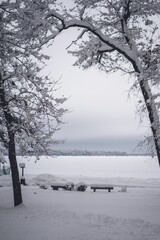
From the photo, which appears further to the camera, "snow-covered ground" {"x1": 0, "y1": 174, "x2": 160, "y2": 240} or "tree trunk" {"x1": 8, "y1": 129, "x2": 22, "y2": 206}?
"tree trunk" {"x1": 8, "y1": 129, "x2": 22, "y2": 206}

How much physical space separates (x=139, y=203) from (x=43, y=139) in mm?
6019

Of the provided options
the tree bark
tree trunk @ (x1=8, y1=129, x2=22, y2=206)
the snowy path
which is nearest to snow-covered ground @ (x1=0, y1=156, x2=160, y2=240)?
the snowy path

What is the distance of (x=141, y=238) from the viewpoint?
8.41 metres

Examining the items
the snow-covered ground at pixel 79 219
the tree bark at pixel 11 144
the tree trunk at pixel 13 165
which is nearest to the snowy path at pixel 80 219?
the snow-covered ground at pixel 79 219

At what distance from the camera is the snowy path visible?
8703mm

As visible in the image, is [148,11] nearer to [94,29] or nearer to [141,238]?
[94,29]

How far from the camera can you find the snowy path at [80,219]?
28.6ft

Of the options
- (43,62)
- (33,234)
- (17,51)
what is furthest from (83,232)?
(17,51)

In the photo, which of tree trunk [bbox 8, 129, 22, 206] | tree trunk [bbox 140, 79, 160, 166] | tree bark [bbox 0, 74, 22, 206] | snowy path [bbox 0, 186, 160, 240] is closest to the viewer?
snowy path [bbox 0, 186, 160, 240]

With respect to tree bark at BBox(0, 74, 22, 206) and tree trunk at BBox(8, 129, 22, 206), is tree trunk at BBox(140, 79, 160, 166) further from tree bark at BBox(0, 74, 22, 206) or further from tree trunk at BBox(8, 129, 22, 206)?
tree trunk at BBox(8, 129, 22, 206)

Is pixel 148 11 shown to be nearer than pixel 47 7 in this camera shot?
No

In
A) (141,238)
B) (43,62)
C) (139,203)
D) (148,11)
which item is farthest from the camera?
(139,203)

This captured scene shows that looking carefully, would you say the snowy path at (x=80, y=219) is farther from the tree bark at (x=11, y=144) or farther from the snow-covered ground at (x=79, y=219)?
the tree bark at (x=11, y=144)

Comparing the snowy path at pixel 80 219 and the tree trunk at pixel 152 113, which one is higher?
the tree trunk at pixel 152 113
